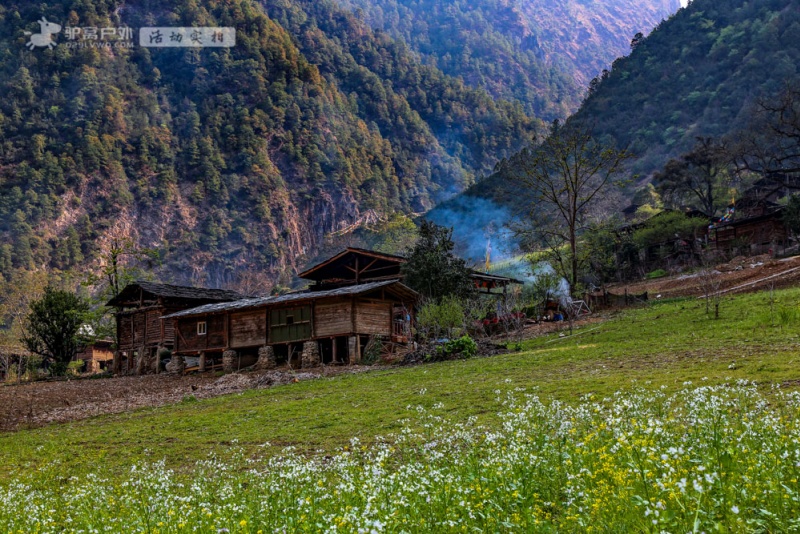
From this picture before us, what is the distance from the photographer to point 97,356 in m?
74.2

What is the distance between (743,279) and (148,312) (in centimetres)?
4224

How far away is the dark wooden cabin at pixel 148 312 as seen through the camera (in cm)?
4984

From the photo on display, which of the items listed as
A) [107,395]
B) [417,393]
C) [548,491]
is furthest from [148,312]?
[548,491]

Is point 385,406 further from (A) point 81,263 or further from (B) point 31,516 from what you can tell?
(A) point 81,263

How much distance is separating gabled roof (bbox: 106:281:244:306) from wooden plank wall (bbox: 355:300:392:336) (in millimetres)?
19047

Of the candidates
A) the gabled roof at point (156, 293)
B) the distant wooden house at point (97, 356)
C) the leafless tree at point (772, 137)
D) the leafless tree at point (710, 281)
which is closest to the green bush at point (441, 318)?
the leafless tree at point (710, 281)

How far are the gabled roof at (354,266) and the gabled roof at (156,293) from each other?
25.5ft

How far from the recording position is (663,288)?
46188 mm

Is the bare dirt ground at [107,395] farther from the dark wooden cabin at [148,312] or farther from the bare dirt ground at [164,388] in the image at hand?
the dark wooden cabin at [148,312]

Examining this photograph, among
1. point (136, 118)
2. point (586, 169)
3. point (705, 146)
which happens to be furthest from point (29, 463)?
point (136, 118)

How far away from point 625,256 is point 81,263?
10163cm

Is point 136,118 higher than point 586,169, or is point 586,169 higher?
point 136,118

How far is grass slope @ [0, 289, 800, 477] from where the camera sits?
1373cm

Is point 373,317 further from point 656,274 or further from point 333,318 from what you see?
point 656,274
